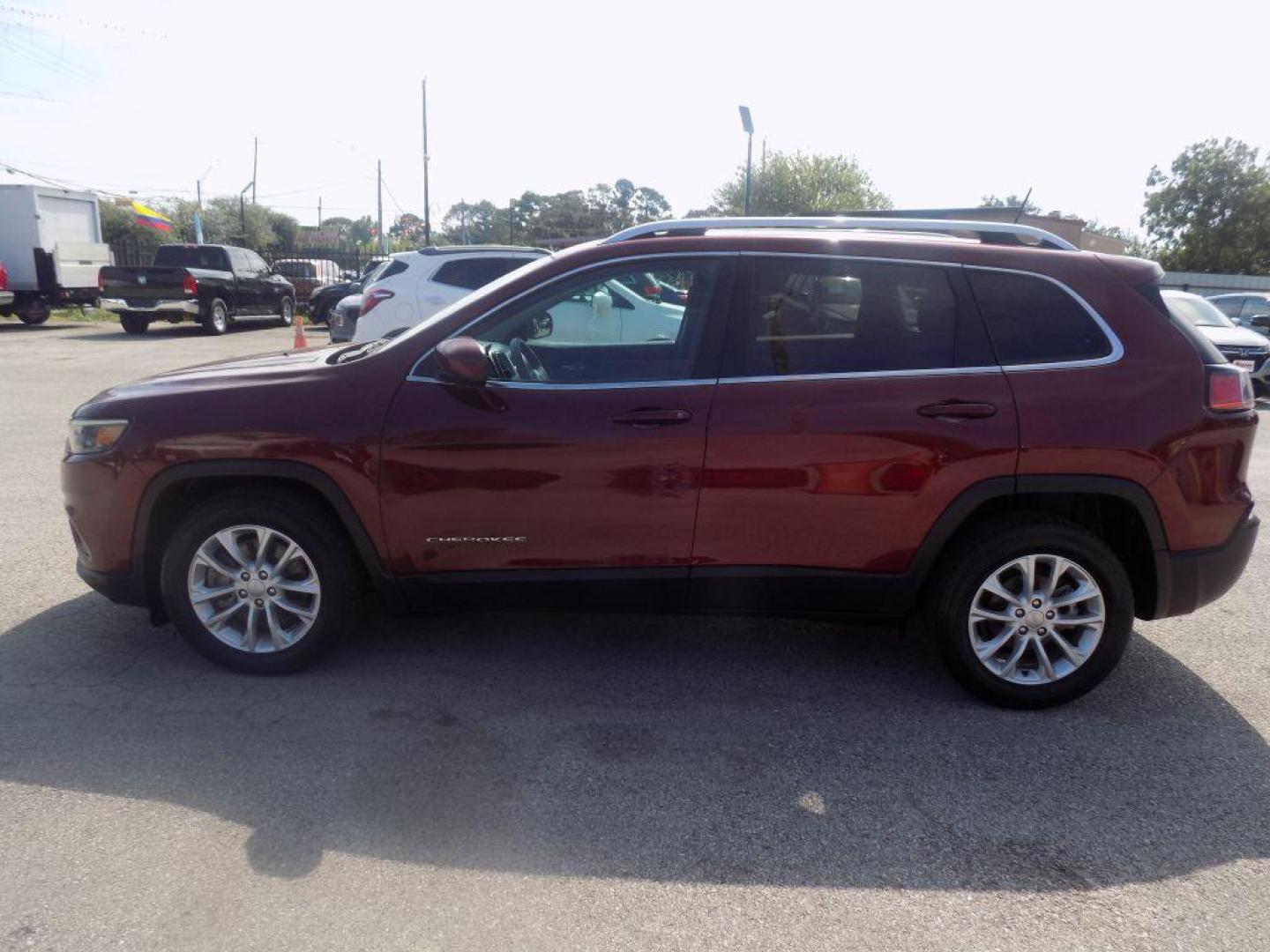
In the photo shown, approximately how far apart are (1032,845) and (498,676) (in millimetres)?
2150

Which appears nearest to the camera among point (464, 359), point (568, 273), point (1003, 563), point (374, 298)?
point (464, 359)

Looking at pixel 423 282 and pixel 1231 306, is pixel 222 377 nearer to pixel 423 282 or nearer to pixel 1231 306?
pixel 423 282

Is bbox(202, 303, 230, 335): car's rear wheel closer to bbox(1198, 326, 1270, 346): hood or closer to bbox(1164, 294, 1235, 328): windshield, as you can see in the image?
bbox(1164, 294, 1235, 328): windshield

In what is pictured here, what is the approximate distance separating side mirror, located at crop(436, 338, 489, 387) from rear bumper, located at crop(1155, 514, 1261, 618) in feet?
9.06

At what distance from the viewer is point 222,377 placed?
4137 mm

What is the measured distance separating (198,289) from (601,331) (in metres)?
19.0

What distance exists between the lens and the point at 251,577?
404 centimetres

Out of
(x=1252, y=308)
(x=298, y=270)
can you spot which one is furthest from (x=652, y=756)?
(x=298, y=270)

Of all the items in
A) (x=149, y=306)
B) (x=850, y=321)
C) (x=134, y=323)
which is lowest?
(x=134, y=323)

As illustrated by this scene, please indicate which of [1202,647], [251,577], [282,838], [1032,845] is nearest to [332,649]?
[251,577]

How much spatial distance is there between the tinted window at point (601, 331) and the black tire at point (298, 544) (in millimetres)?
976

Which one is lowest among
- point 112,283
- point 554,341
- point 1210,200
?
point 112,283

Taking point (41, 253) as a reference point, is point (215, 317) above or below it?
below

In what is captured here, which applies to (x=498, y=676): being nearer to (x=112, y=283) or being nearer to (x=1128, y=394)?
(x=1128, y=394)
